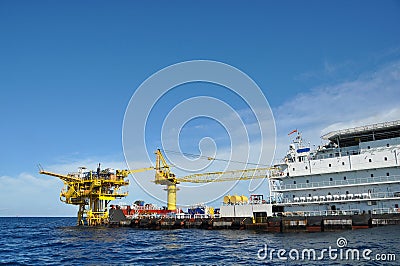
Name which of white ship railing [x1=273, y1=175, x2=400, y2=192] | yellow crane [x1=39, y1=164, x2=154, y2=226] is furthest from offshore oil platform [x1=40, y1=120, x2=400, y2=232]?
yellow crane [x1=39, y1=164, x2=154, y2=226]

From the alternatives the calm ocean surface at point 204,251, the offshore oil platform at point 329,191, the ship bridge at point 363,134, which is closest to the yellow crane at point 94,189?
the offshore oil platform at point 329,191

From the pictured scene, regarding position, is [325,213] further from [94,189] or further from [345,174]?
[94,189]

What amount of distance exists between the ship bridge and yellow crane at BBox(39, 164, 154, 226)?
4018 cm

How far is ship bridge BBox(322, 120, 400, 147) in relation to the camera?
140ft

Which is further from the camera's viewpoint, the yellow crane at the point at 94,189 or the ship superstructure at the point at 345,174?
the yellow crane at the point at 94,189

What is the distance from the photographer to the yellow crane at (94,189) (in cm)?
6569

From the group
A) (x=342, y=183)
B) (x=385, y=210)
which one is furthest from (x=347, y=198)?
(x=385, y=210)

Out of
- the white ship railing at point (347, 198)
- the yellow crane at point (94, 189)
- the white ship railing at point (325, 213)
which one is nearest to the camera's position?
the white ship railing at point (347, 198)

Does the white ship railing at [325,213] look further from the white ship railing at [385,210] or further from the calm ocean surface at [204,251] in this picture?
the calm ocean surface at [204,251]

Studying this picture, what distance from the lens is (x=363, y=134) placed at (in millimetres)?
44969

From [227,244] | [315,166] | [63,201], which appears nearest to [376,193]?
[315,166]

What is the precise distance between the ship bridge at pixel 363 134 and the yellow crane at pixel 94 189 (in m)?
40.2

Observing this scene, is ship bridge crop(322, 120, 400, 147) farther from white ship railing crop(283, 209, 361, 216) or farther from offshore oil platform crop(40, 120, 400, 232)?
white ship railing crop(283, 209, 361, 216)

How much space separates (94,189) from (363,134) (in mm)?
48585
